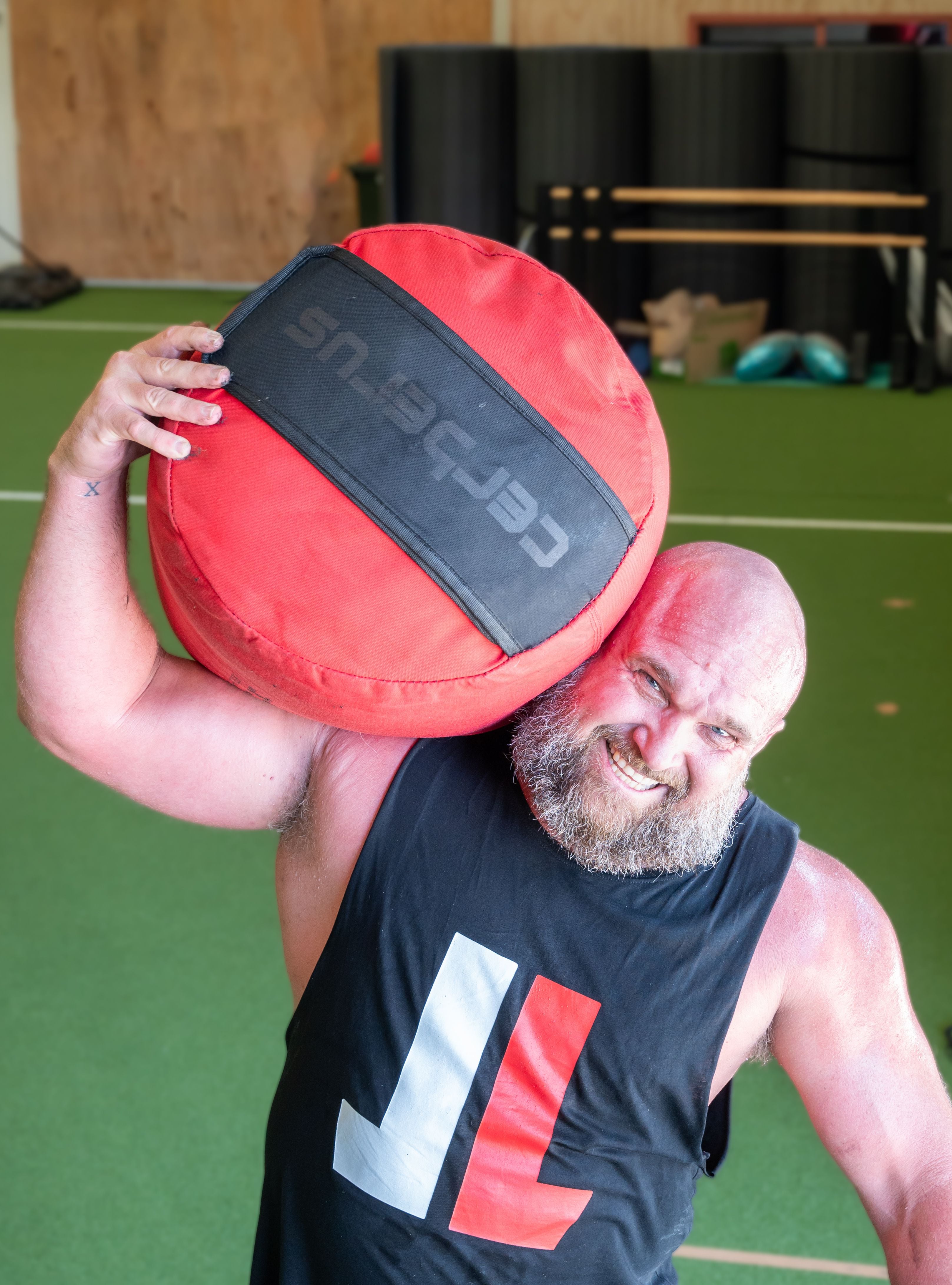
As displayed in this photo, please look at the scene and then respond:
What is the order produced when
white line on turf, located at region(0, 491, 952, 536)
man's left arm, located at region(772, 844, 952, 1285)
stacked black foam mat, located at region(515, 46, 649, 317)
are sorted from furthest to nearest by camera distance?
stacked black foam mat, located at region(515, 46, 649, 317) < white line on turf, located at region(0, 491, 952, 536) < man's left arm, located at region(772, 844, 952, 1285)

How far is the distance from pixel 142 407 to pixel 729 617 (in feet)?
1.82

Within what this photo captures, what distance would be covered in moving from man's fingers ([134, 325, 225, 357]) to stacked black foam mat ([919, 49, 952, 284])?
20.5ft

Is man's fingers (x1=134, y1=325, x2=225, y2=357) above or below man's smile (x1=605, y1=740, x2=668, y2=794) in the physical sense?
above

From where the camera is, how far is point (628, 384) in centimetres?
111

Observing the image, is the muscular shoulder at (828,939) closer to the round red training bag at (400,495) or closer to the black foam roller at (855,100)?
the round red training bag at (400,495)

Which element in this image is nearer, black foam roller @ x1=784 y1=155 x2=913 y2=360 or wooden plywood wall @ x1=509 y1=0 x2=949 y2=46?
black foam roller @ x1=784 y1=155 x2=913 y2=360

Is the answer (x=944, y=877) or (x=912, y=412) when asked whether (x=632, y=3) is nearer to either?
(x=912, y=412)

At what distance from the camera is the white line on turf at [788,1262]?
2.06 meters

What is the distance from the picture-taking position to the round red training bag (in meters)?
1.00

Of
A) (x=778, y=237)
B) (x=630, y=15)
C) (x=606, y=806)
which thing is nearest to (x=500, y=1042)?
(x=606, y=806)

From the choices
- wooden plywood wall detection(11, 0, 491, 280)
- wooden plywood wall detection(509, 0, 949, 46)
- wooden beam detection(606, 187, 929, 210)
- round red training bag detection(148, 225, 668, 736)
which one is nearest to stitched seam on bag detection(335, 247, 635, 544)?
round red training bag detection(148, 225, 668, 736)

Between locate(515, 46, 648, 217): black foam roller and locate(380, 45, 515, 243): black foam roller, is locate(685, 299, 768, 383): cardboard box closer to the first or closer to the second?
locate(515, 46, 648, 217): black foam roller

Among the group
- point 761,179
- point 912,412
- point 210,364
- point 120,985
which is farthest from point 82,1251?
point 761,179

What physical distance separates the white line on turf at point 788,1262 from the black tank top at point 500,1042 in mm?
939
